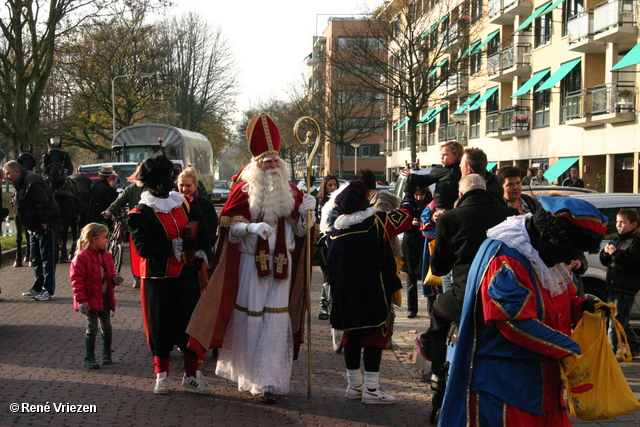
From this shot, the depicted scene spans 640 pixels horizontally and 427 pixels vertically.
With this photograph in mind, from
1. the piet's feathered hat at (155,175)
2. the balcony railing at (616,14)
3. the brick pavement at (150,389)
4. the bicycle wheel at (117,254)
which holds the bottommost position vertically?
the brick pavement at (150,389)

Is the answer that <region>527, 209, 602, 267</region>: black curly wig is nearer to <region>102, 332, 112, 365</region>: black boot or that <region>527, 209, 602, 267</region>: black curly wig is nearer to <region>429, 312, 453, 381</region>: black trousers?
<region>429, 312, 453, 381</region>: black trousers

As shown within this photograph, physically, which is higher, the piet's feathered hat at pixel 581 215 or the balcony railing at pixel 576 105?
the balcony railing at pixel 576 105

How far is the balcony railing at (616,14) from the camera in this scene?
2536 centimetres

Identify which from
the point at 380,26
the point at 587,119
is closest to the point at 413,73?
the point at 380,26

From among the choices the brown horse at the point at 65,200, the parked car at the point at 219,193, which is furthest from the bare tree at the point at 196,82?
the brown horse at the point at 65,200

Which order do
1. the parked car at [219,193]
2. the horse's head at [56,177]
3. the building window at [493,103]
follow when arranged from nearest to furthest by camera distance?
the horse's head at [56,177] → the building window at [493,103] → the parked car at [219,193]

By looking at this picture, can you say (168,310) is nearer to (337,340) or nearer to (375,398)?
(375,398)

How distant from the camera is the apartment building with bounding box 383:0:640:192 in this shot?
85.8ft

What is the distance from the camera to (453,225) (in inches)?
184

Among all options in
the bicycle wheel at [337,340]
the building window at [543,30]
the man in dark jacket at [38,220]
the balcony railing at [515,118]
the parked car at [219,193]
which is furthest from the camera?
the parked car at [219,193]

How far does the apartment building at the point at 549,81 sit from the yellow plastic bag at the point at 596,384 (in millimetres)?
20704

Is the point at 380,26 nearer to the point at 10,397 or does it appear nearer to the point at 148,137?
the point at 148,137

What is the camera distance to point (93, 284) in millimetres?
6645

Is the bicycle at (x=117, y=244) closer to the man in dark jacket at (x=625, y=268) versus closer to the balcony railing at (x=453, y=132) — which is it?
the man in dark jacket at (x=625, y=268)
